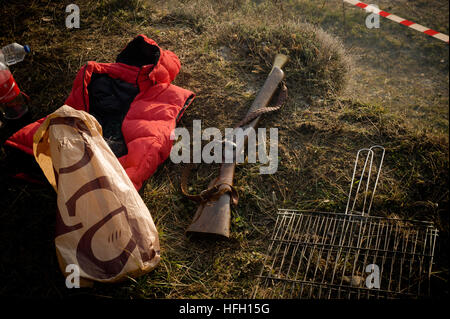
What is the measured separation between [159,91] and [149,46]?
565mm

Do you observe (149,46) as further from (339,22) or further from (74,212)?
(339,22)

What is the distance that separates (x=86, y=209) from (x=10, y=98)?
6.69 feet

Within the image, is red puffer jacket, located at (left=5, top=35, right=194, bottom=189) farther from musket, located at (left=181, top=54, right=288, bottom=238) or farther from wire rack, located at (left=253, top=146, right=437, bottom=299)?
wire rack, located at (left=253, top=146, right=437, bottom=299)

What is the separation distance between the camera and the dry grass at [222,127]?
7.41 ft

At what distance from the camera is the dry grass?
7.41 feet

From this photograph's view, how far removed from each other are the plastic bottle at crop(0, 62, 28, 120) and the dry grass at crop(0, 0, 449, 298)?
0.44 ft

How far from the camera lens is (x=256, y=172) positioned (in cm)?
285

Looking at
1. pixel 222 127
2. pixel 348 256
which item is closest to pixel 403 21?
pixel 222 127

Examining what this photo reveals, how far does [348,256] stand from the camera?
2162 millimetres

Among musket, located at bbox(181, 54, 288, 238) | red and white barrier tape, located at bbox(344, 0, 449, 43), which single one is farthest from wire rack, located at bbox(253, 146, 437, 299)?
red and white barrier tape, located at bbox(344, 0, 449, 43)

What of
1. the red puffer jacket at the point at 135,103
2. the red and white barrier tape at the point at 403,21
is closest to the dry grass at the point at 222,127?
the red puffer jacket at the point at 135,103

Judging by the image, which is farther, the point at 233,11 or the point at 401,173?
the point at 233,11

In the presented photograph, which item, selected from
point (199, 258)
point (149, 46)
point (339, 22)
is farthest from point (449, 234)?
point (339, 22)

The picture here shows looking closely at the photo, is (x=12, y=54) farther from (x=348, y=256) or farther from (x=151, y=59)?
(x=348, y=256)
